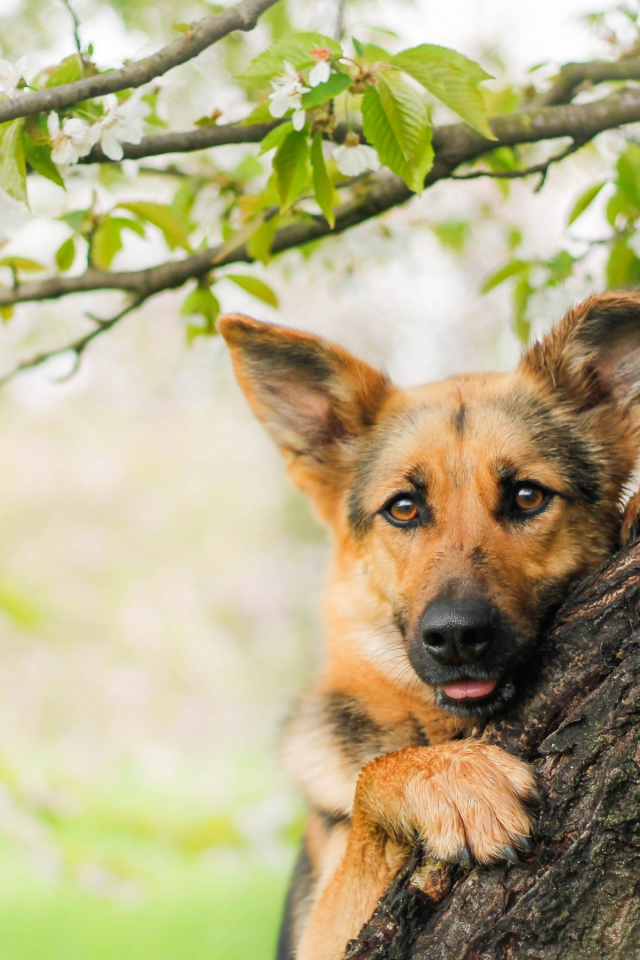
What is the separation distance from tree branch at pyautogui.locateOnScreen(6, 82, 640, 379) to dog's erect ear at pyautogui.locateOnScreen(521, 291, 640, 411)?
88 centimetres

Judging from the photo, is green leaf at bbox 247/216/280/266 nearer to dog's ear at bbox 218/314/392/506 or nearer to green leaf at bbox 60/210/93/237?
dog's ear at bbox 218/314/392/506

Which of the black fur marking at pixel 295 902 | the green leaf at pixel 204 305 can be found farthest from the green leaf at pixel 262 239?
the black fur marking at pixel 295 902

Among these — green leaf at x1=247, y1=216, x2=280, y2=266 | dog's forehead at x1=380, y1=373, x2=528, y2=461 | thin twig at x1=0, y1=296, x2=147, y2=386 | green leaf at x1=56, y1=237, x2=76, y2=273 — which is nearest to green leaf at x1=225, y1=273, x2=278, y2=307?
green leaf at x1=247, y1=216, x2=280, y2=266

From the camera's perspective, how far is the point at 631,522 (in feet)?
10.2

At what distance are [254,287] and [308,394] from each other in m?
0.61

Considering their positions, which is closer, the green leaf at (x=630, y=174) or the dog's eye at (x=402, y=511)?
the dog's eye at (x=402, y=511)

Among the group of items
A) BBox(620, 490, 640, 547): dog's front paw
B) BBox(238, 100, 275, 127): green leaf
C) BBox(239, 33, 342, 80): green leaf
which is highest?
BBox(239, 33, 342, 80): green leaf

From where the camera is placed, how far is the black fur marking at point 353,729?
365 cm

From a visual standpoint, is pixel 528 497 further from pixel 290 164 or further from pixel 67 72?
pixel 67 72

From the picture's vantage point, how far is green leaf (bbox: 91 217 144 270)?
393 cm

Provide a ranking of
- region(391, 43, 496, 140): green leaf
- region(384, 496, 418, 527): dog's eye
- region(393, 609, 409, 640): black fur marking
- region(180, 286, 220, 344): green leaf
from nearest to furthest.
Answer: region(391, 43, 496, 140): green leaf → region(393, 609, 409, 640): black fur marking → region(384, 496, 418, 527): dog's eye → region(180, 286, 220, 344): green leaf

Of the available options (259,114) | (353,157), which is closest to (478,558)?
(353,157)

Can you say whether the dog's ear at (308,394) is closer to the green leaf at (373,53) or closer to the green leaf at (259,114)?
the green leaf at (259,114)

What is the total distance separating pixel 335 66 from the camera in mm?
3113
